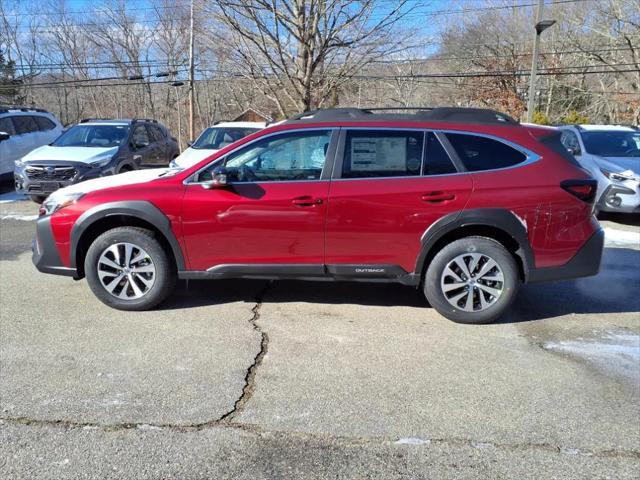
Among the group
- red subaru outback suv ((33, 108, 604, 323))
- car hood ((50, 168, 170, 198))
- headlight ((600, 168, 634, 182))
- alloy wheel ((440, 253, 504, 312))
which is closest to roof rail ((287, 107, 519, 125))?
red subaru outback suv ((33, 108, 604, 323))

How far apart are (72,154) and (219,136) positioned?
2.81 m

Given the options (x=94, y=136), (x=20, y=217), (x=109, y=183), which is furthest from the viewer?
(x=94, y=136)

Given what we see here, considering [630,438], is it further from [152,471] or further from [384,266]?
[152,471]

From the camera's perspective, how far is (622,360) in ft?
13.2

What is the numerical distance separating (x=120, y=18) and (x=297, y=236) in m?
41.9

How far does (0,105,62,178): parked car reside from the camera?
1180 centimetres

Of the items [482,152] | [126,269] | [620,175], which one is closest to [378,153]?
[482,152]

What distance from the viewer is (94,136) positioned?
1112cm

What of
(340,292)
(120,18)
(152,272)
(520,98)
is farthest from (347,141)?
(120,18)

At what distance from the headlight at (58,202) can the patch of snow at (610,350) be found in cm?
413

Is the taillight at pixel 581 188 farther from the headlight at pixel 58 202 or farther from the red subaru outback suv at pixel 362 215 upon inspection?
the headlight at pixel 58 202

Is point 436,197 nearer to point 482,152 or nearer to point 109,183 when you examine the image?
point 482,152

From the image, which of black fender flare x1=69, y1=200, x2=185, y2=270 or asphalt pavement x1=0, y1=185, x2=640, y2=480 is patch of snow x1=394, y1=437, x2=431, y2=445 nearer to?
asphalt pavement x1=0, y1=185, x2=640, y2=480

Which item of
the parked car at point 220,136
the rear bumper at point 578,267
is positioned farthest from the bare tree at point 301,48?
the rear bumper at point 578,267
